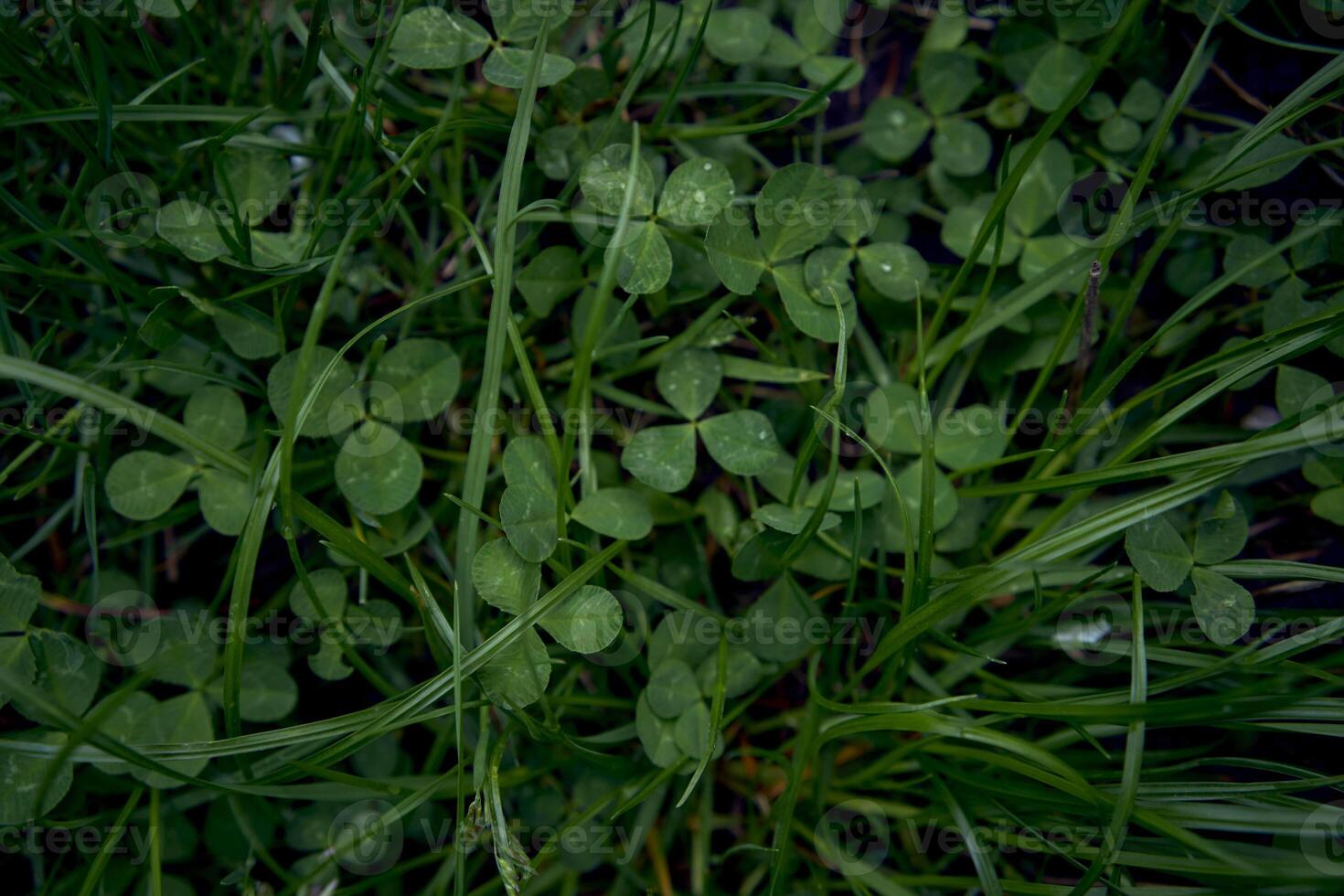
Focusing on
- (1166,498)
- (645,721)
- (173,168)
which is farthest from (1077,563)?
(173,168)
